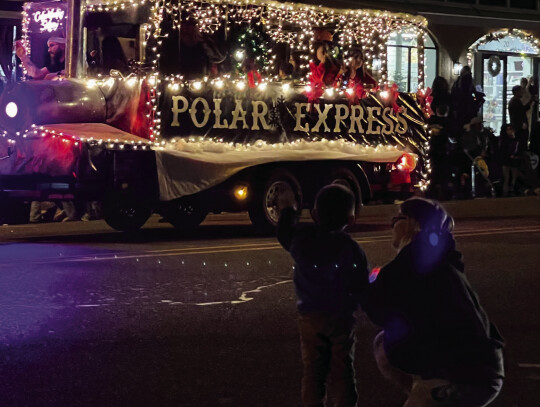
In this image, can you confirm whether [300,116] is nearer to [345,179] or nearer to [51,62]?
[345,179]

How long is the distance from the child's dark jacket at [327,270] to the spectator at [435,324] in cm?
44

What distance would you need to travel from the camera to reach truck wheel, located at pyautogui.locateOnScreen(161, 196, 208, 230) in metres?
16.9

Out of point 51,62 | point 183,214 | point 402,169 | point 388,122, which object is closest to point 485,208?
point 402,169

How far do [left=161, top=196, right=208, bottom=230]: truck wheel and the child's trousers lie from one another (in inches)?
441

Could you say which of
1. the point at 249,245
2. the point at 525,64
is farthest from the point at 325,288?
the point at 525,64

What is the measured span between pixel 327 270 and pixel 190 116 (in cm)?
1086

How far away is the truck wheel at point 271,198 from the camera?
53.7ft

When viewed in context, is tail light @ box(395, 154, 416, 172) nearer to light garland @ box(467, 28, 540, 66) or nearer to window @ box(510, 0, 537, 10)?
light garland @ box(467, 28, 540, 66)

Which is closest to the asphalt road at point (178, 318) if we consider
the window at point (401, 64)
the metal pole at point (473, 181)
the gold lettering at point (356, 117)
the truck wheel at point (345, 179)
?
the truck wheel at point (345, 179)

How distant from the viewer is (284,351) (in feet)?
27.0

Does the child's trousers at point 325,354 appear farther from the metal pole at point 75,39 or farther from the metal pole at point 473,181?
A: the metal pole at point 473,181

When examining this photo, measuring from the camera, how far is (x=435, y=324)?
15.5 ft

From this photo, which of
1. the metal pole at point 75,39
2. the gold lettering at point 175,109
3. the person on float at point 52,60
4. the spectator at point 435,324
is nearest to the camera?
the spectator at point 435,324

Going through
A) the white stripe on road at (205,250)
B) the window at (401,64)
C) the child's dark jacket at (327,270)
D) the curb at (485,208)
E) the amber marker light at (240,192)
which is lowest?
the white stripe on road at (205,250)
